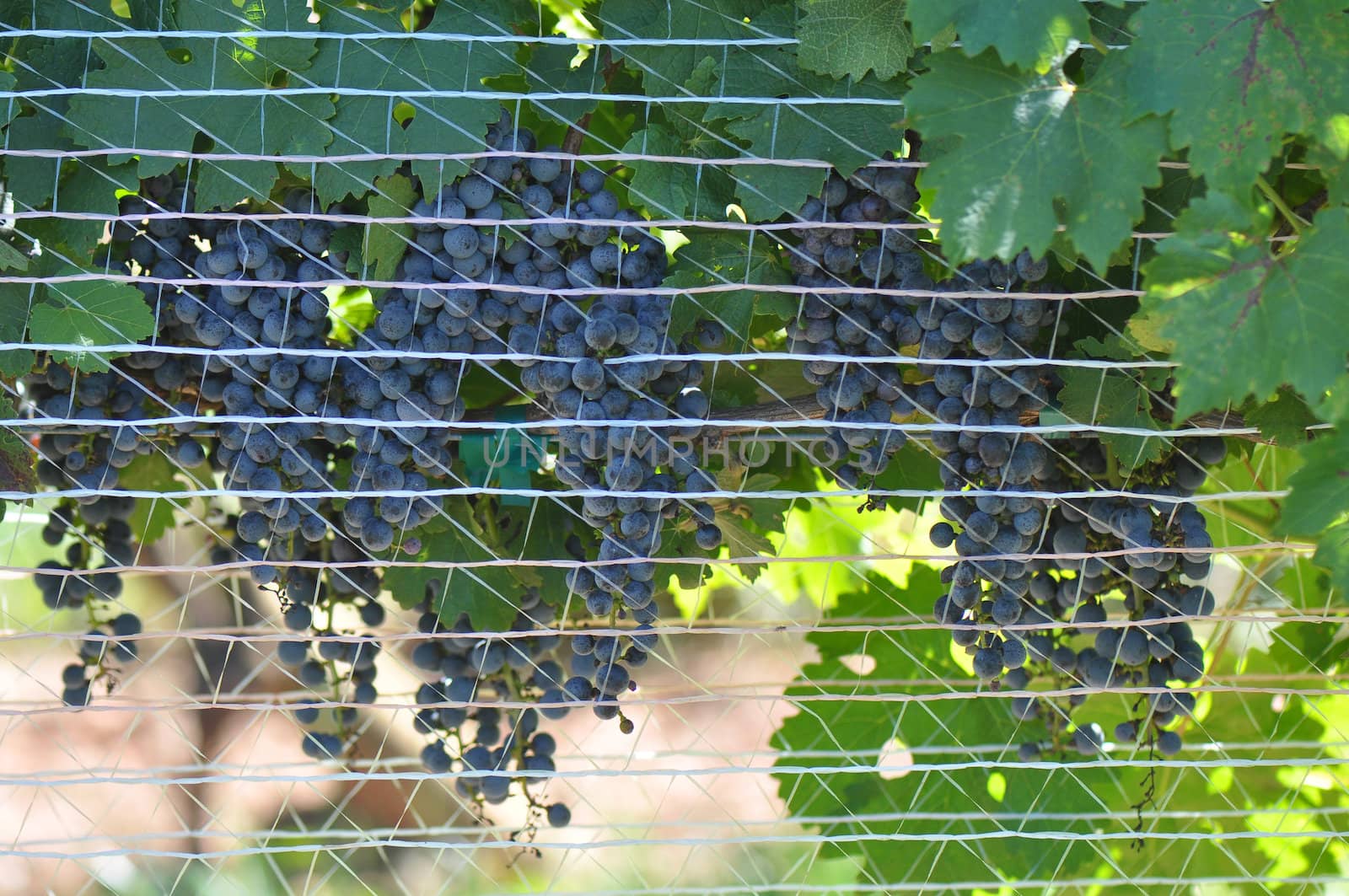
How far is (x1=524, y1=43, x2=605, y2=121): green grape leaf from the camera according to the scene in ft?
3.20

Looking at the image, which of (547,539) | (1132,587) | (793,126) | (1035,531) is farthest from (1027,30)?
(547,539)

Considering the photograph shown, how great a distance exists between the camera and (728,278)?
3.20 feet

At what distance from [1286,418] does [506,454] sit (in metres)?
0.65

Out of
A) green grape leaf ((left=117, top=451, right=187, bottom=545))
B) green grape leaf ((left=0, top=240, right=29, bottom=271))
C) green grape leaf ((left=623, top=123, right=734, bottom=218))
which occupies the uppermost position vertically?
green grape leaf ((left=623, top=123, right=734, bottom=218))

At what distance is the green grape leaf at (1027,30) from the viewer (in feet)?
2.63

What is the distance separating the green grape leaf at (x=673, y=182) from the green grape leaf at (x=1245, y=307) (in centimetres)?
35

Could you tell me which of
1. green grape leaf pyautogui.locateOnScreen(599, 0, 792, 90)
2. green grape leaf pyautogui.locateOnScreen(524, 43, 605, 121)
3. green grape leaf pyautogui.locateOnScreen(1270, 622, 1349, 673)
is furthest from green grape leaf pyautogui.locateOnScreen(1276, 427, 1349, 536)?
green grape leaf pyautogui.locateOnScreen(524, 43, 605, 121)

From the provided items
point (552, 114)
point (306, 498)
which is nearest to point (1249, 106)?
point (552, 114)

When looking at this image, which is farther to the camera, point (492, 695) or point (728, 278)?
point (492, 695)

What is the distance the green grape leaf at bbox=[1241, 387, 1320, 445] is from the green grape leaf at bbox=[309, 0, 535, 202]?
2.15ft

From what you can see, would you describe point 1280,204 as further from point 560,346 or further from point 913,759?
point 913,759

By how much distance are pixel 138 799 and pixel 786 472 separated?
2.15 meters

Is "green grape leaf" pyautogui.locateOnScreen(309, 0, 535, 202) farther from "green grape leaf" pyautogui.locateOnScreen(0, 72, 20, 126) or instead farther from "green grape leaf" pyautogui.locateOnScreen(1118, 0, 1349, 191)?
"green grape leaf" pyautogui.locateOnScreen(1118, 0, 1349, 191)

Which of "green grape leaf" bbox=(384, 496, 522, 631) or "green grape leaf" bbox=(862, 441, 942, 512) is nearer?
"green grape leaf" bbox=(384, 496, 522, 631)
